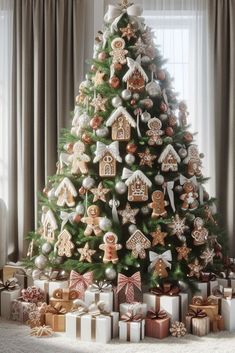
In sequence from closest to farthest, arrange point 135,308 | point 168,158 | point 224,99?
point 135,308 → point 168,158 → point 224,99

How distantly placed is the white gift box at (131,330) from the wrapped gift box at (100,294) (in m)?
0.17

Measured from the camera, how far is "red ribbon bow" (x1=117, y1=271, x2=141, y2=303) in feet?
9.84

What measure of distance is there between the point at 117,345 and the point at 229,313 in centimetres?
65

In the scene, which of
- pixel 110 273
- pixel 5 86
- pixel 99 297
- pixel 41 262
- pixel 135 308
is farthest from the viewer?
pixel 5 86

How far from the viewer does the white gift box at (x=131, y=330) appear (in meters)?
2.78

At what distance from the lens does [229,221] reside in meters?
4.16

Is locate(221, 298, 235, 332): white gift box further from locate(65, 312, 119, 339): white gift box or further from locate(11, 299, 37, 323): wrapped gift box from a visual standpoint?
locate(11, 299, 37, 323): wrapped gift box

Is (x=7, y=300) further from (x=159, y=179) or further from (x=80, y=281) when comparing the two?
(x=159, y=179)

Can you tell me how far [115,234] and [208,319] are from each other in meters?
0.68

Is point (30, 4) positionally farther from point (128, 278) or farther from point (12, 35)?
point (128, 278)

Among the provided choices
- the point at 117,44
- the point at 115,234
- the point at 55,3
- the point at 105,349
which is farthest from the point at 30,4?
the point at 105,349

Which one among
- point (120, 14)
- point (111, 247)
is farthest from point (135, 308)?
point (120, 14)

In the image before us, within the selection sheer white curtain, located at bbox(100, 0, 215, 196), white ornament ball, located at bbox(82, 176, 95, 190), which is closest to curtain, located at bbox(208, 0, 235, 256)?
Result: sheer white curtain, located at bbox(100, 0, 215, 196)

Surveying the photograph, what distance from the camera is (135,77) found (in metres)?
3.22
